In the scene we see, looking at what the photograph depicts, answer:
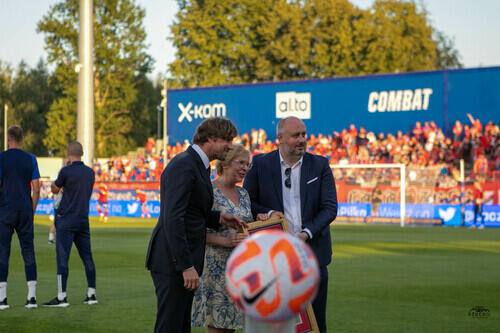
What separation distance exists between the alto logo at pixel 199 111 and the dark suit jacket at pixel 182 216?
42.8 meters

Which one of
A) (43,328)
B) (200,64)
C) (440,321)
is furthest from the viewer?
(200,64)

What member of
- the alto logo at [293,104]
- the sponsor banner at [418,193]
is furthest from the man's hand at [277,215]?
the alto logo at [293,104]

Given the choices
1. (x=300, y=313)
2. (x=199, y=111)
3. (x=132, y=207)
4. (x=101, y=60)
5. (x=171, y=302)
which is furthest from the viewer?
(x=101, y=60)

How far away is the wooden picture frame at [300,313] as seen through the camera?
6.38 m

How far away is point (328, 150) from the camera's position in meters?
42.8

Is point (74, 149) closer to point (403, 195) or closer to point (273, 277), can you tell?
point (273, 277)

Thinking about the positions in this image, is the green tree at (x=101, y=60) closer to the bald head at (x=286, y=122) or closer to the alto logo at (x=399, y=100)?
the alto logo at (x=399, y=100)

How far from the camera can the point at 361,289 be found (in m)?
13.1

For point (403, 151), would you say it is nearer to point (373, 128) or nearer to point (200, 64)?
point (373, 128)

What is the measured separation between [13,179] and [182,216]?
19.6ft

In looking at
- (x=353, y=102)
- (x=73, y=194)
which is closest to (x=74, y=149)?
(x=73, y=194)

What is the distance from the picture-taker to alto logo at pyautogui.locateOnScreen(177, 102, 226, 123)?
49.1 m

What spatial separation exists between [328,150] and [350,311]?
3220 cm

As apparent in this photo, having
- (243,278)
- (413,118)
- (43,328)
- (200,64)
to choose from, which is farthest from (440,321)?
(200,64)
